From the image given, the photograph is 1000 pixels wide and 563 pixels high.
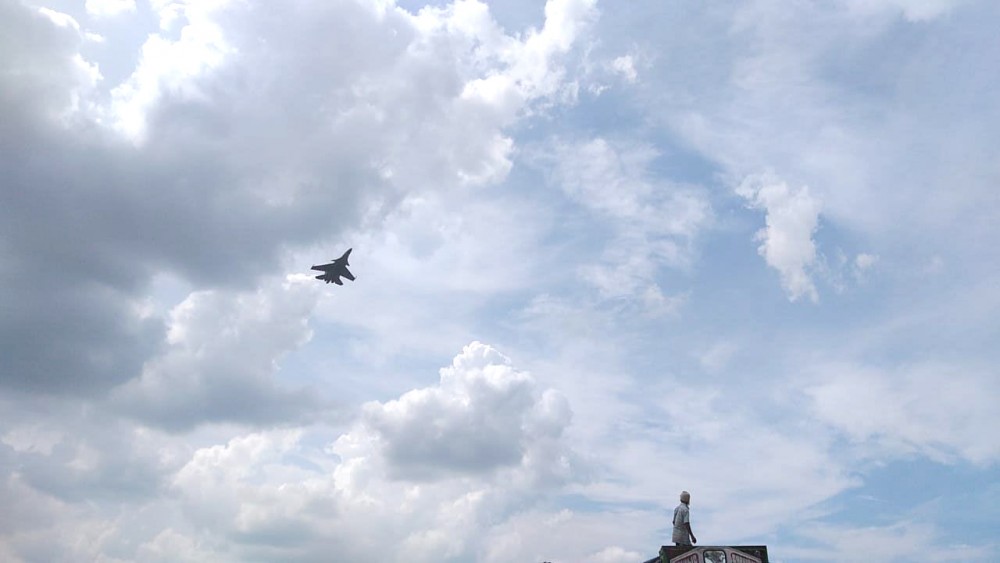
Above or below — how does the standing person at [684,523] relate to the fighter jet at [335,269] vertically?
below

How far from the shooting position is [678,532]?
1972cm

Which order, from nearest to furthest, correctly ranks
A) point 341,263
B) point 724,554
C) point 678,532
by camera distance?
point 724,554, point 678,532, point 341,263

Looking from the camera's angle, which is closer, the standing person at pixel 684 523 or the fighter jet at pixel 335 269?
the standing person at pixel 684 523

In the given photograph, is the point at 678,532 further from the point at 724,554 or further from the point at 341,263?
the point at 341,263

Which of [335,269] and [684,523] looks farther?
[335,269]

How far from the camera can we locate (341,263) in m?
71.1

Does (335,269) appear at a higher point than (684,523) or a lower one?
higher

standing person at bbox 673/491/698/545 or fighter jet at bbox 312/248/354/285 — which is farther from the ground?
fighter jet at bbox 312/248/354/285

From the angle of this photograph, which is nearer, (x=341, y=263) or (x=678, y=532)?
(x=678, y=532)

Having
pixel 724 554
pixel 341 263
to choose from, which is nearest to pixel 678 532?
pixel 724 554

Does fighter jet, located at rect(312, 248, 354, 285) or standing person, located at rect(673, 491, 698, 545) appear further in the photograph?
fighter jet, located at rect(312, 248, 354, 285)

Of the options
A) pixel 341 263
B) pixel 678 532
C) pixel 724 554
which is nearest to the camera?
pixel 724 554

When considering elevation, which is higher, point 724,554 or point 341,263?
point 341,263

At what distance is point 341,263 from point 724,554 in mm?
58779
